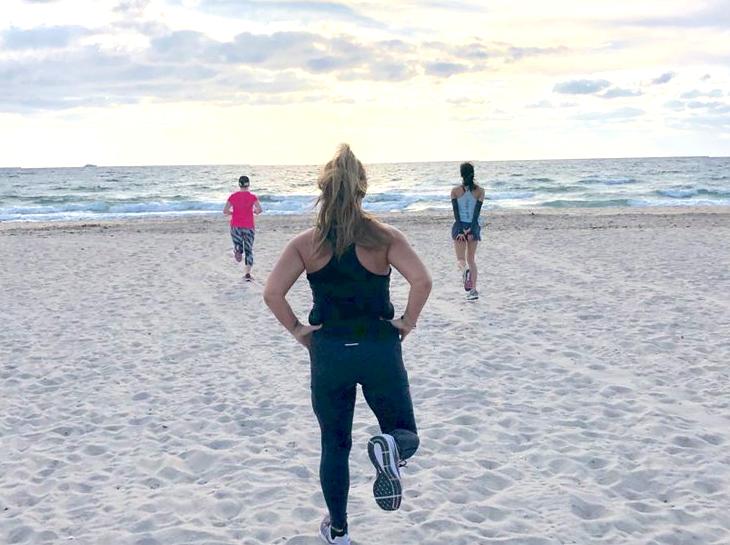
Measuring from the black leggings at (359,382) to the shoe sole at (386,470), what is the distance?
8cm

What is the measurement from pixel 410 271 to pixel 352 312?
1.07ft

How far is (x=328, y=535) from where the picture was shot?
3779 mm

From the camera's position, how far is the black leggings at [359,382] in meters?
3.15

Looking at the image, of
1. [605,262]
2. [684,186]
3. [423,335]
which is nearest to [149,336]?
[423,335]

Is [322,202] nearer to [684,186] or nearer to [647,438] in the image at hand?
[647,438]

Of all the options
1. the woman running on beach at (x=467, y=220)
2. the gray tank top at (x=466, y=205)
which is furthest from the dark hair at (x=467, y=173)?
the gray tank top at (x=466, y=205)

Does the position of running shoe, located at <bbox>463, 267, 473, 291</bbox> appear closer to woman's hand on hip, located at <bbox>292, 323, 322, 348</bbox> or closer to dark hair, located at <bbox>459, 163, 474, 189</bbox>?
dark hair, located at <bbox>459, 163, 474, 189</bbox>

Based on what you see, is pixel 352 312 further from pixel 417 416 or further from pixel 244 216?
pixel 244 216

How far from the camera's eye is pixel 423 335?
28.8ft

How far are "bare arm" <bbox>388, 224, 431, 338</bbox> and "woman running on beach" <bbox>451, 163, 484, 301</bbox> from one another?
20.7 feet

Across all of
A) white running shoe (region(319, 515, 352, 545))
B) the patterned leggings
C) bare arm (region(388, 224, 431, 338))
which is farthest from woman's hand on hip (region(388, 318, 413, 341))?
the patterned leggings

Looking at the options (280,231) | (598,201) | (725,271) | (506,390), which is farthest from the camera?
(598,201)

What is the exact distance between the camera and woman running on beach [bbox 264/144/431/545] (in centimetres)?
303

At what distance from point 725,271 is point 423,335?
22.8 feet
